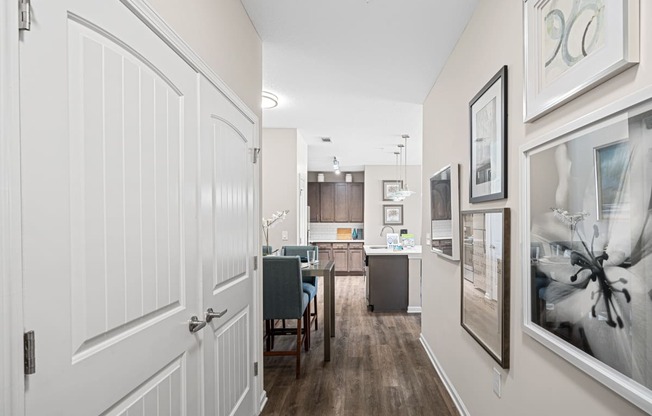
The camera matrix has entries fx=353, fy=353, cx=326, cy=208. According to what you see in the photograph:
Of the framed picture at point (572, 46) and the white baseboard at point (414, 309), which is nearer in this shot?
the framed picture at point (572, 46)

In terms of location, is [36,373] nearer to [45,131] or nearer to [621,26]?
[45,131]

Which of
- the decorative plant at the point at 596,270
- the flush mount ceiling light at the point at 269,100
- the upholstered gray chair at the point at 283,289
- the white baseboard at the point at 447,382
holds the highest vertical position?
the flush mount ceiling light at the point at 269,100

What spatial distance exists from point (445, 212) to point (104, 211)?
7.96ft

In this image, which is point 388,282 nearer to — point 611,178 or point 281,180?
point 281,180

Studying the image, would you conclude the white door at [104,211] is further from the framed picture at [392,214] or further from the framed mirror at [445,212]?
the framed picture at [392,214]

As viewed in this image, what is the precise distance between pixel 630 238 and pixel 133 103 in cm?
139

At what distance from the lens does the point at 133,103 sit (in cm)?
104

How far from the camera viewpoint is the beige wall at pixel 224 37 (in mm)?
1352

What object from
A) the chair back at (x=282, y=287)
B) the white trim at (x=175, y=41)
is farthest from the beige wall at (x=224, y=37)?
the chair back at (x=282, y=287)

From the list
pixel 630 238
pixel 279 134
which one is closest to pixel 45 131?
pixel 630 238

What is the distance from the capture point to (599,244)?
0.99 metres

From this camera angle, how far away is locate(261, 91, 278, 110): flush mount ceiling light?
352 cm

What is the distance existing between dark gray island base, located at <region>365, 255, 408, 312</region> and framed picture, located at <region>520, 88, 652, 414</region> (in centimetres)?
368

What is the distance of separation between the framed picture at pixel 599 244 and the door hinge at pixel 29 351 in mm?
1352
